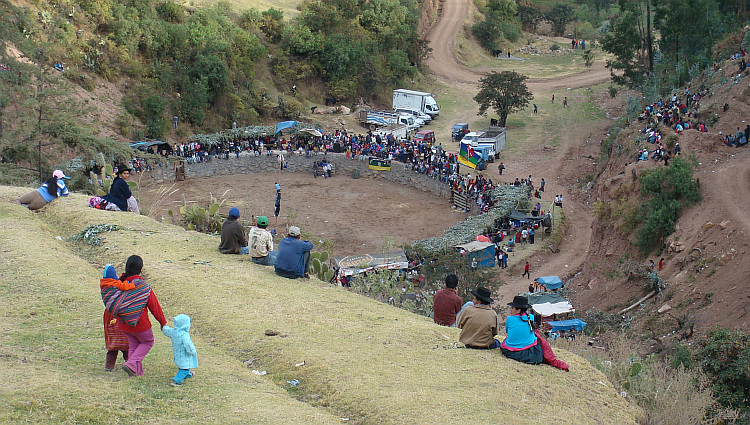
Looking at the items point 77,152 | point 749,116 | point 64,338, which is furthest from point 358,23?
point 64,338

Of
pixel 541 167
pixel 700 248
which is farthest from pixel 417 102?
pixel 700 248

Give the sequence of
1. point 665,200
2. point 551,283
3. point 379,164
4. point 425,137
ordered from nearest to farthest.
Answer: point 551,283
point 665,200
point 379,164
point 425,137

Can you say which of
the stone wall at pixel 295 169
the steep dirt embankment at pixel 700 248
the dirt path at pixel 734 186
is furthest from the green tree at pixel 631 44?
the dirt path at pixel 734 186

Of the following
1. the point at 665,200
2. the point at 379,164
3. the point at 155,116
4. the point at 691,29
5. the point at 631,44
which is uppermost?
the point at 691,29

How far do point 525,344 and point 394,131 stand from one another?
→ 38.7 metres

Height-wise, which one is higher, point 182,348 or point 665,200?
point 182,348

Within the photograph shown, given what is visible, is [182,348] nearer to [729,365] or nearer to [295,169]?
[729,365]

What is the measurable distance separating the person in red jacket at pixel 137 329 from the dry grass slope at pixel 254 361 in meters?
0.20

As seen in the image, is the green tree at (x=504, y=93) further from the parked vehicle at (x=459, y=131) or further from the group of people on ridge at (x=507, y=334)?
the group of people on ridge at (x=507, y=334)

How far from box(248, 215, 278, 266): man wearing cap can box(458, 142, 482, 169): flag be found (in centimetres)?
2940

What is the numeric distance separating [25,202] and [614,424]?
14694 millimetres

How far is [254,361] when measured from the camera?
1031 centimetres

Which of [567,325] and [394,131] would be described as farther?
[394,131]

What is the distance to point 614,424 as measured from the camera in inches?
367
